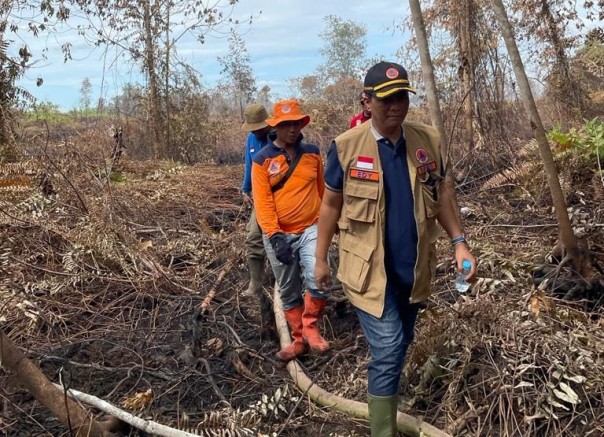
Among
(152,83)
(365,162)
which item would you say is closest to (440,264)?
(365,162)

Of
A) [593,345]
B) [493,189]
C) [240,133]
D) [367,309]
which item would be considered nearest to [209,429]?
[367,309]

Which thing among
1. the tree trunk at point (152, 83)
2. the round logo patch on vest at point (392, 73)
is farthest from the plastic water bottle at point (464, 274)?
the tree trunk at point (152, 83)

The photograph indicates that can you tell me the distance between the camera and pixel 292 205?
14.6ft

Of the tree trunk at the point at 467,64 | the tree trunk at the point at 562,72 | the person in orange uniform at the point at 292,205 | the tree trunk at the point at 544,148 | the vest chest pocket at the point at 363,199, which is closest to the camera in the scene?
the vest chest pocket at the point at 363,199

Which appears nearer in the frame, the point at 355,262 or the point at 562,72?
the point at 355,262

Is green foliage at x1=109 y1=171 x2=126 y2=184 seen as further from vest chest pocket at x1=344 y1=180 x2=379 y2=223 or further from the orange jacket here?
vest chest pocket at x1=344 y1=180 x2=379 y2=223

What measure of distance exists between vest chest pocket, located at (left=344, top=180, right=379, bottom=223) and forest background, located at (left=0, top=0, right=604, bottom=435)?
4.05 ft

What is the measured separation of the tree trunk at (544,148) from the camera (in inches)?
168

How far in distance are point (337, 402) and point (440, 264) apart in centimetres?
193

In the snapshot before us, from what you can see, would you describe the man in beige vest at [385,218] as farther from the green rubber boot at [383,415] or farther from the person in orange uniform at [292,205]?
the person in orange uniform at [292,205]

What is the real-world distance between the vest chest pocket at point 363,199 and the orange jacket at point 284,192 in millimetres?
1472

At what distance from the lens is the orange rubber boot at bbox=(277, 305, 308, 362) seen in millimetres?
4457

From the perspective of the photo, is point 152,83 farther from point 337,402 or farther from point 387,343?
point 387,343

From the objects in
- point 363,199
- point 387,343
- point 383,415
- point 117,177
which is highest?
point 117,177
